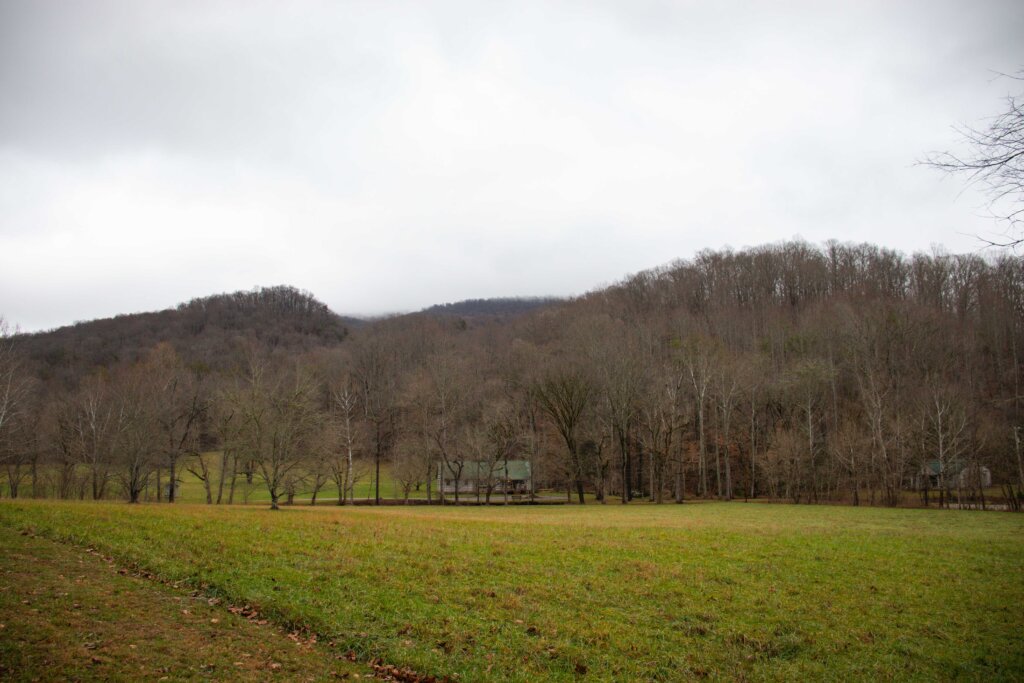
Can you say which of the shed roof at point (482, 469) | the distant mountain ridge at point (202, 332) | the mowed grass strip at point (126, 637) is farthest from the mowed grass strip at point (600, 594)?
the distant mountain ridge at point (202, 332)

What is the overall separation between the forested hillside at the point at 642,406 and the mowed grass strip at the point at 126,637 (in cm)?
2504

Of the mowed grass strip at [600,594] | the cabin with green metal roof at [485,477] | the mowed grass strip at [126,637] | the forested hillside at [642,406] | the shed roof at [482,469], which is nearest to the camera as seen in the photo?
the mowed grass strip at [126,637]

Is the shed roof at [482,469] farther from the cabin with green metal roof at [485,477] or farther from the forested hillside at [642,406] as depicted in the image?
the forested hillside at [642,406]

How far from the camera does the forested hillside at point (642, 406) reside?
47406 mm

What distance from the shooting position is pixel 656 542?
19469 mm

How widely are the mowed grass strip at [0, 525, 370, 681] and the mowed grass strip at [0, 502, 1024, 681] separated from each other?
34.3 inches

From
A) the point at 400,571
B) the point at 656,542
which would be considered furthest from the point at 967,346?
the point at 400,571

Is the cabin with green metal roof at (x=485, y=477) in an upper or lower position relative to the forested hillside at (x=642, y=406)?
lower

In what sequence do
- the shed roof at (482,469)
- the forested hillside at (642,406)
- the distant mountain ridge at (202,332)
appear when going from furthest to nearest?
the distant mountain ridge at (202,332) < the shed roof at (482,469) < the forested hillside at (642,406)

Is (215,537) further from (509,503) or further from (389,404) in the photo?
(389,404)

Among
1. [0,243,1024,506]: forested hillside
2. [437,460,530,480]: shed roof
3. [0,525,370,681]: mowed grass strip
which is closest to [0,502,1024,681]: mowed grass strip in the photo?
[0,525,370,681]: mowed grass strip

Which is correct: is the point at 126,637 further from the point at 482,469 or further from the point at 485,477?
the point at 482,469

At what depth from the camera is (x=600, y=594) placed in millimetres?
13578

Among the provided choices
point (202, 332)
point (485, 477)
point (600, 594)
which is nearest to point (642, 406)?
point (485, 477)
